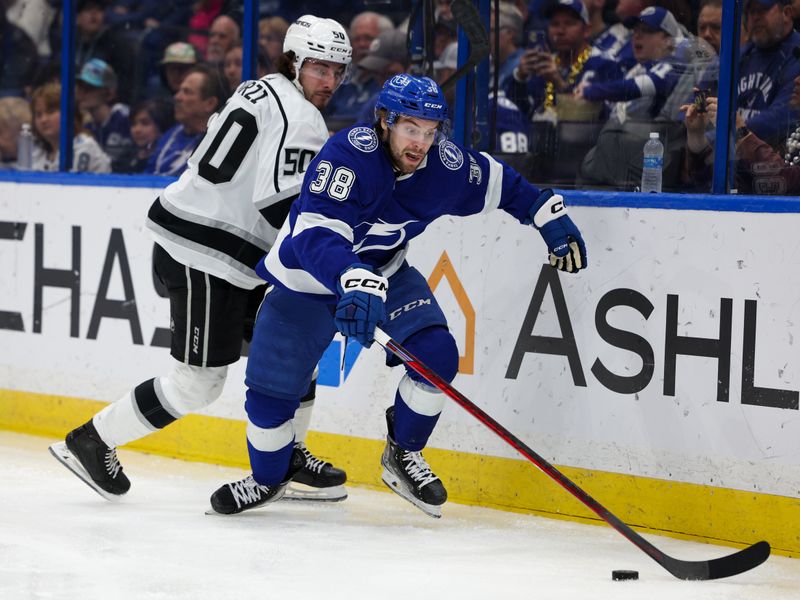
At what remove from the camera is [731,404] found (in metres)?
3.36

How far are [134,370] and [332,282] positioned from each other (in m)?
1.70

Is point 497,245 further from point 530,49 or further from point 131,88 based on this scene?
point 131,88

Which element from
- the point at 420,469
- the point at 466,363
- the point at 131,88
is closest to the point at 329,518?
the point at 420,469

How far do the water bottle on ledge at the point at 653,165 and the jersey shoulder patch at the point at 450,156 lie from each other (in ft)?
1.97

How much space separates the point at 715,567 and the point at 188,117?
2621mm

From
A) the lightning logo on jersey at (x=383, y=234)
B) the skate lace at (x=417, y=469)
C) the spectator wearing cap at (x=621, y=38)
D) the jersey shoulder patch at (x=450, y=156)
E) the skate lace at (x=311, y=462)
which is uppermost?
the spectator wearing cap at (x=621, y=38)

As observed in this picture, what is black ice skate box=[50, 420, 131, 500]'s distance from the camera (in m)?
3.65

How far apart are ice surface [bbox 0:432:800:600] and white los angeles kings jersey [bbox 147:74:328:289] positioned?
68 cm

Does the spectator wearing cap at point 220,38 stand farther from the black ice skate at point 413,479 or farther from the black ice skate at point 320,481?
the black ice skate at point 413,479

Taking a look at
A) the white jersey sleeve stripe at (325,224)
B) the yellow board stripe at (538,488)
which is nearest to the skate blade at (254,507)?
the yellow board stripe at (538,488)

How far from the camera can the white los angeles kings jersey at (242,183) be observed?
345 cm

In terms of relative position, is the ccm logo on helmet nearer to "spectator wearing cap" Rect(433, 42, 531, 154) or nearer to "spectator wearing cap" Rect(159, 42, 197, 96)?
"spectator wearing cap" Rect(433, 42, 531, 154)

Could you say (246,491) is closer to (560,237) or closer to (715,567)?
(560,237)

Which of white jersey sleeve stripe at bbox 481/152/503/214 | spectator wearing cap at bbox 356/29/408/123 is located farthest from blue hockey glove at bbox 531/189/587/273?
spectator wearing cap at bbox 356/29/408/123
